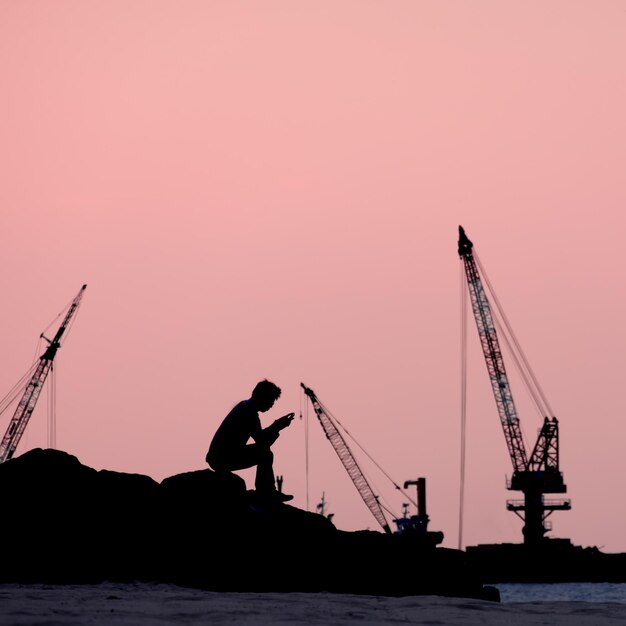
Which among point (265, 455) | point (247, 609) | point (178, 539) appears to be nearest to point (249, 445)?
point (265, 455)

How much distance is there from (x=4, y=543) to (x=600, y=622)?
16.4ft

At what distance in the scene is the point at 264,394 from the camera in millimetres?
13523

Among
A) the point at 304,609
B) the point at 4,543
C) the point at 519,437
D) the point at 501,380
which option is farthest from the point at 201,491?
the point at 519,437

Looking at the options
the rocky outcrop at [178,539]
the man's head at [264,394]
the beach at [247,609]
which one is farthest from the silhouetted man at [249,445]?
the beach at [247,609]

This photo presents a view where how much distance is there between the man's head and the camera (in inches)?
532

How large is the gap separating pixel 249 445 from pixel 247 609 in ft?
14.8

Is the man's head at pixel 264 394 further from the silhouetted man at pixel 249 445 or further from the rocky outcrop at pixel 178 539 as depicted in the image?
the rocky outcrop at pixel 178 539

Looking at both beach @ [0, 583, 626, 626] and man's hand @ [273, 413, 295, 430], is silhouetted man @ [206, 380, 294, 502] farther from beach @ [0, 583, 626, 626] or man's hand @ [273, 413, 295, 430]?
beach @ [0, 583, 626, 626]

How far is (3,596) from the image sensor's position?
957 centimetres

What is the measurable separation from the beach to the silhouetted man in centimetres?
243

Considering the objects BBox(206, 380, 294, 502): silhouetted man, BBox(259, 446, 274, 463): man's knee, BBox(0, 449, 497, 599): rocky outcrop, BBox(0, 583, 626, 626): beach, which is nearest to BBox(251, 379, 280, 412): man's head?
BBox(206, 380, 294, 502): silhouetted man

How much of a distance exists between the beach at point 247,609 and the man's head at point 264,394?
275 cm

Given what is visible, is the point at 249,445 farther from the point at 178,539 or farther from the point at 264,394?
the point at 178,539

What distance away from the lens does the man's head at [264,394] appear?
532 inches
